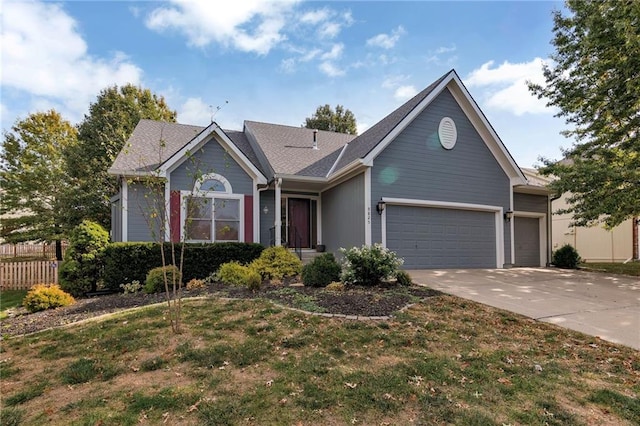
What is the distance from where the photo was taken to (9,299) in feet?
32.8

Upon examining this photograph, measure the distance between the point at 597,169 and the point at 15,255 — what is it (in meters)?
32.9

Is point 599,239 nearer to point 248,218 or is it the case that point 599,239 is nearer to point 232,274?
point 248,218

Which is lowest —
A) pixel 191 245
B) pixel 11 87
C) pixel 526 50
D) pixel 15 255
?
pixel 15 255

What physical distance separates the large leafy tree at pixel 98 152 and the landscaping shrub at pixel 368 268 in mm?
14193

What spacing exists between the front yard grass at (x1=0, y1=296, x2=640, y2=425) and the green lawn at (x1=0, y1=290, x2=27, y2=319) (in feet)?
15.5

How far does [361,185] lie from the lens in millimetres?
11398

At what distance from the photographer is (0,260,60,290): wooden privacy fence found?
463 inches

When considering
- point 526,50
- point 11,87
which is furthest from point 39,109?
point 526,50

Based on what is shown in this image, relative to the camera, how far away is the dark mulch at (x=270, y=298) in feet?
20.4

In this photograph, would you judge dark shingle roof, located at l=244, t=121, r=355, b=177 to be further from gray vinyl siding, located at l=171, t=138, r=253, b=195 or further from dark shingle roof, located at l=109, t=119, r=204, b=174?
dark shingle roof, located at l=109, t=119, r=204, b=174

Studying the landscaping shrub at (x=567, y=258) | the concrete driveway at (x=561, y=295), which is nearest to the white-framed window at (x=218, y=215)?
the concrete driveway at (x=561, y=295)

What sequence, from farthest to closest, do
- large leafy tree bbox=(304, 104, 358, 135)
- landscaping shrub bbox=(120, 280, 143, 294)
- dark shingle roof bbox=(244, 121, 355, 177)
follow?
large leafy tree bbox=(304, 104, 358, 135), dark shingle roof bbox=(244, 121, 355, 177), landscaping shrub bbox=(120, 280, 143, 294)

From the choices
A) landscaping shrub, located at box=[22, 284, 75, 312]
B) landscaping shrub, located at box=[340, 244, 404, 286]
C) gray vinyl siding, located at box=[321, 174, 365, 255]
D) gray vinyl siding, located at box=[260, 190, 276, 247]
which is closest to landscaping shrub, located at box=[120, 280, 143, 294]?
landscaping shrub, located at box=[22, 284, 75, 312]

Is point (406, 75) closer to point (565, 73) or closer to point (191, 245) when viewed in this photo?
point (565, 73)
